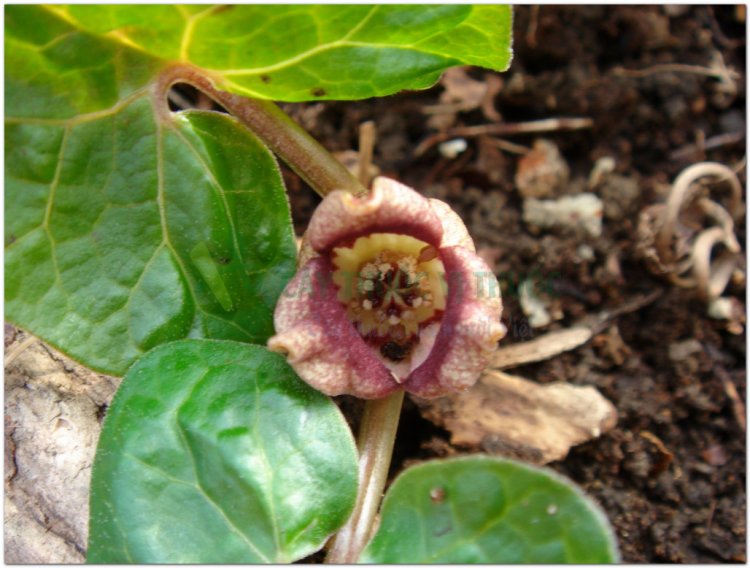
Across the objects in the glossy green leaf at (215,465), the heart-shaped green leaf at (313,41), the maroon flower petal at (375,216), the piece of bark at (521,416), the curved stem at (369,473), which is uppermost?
the heart-shaped green leaf at (313,41)

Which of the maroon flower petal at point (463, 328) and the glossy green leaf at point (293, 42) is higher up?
the glossy green leaf at point (293, 42)

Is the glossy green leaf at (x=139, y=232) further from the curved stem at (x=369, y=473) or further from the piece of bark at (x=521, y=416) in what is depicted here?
the piece of bark at (x=521, y=416)

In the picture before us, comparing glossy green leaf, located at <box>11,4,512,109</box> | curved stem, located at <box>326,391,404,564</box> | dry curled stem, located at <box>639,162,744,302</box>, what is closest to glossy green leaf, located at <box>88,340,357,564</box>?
curved stem, located at <box>326,391,404,564</box>

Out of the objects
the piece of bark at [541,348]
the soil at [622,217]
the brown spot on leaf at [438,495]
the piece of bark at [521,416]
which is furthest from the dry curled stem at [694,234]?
the brown spot on leaf at [438,495]

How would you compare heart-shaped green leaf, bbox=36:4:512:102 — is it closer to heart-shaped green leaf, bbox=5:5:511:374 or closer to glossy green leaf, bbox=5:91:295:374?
heart-shaped green leaf, bbox=5:5:511:374

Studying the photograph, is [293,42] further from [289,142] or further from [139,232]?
[139,232]

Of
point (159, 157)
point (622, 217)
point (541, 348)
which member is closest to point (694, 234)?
point (622, 217)

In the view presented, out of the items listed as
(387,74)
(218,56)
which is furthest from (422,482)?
(218,56)
